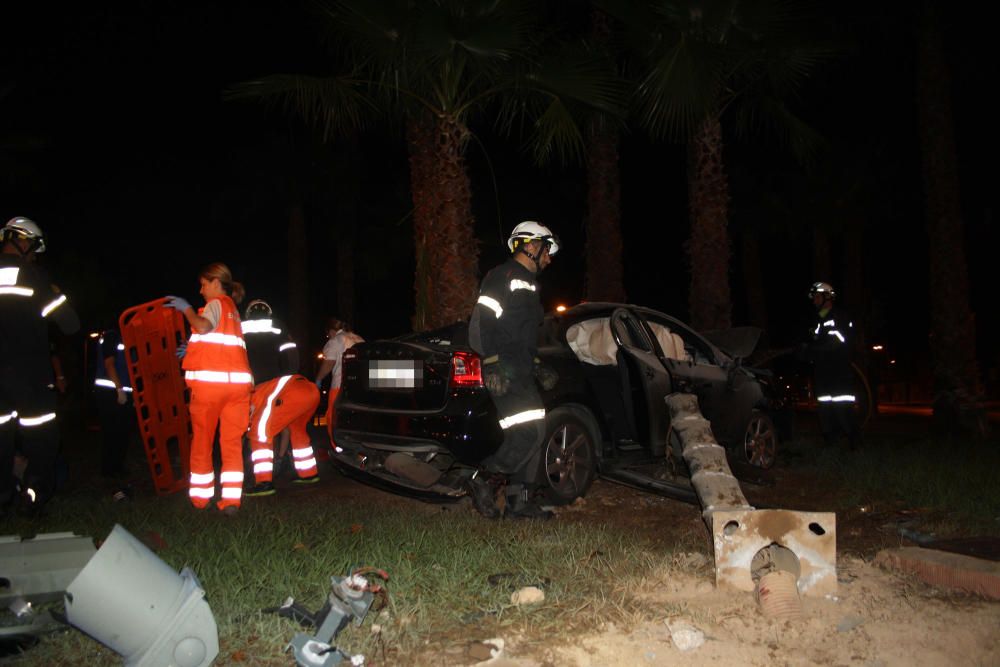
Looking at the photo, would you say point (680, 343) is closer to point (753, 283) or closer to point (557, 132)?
point (557, 132)

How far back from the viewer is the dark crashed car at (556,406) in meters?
5.51

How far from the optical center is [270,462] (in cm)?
677

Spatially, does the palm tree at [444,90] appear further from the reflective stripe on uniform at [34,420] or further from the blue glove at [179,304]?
the reflective stripe on uniform at [34,420]

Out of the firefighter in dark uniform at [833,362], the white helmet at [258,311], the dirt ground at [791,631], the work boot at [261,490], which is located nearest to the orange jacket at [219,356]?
the work boot at [261,490]

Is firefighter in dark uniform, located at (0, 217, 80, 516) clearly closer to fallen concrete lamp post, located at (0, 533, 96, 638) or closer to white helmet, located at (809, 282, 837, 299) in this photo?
fallen concrete lamp post, located at (0, 533, 96, 638)

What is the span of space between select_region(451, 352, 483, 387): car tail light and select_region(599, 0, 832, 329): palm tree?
14.9ft

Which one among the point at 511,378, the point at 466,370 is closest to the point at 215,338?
the point at 466,370

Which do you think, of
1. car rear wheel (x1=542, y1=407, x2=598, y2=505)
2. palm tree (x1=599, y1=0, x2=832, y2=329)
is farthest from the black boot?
palm tree (x1=599, y1=0, x2=832, y2=329)

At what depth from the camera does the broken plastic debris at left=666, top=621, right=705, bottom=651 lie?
3.26 metres

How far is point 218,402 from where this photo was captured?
589 cm

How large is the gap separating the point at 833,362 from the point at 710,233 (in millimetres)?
2351

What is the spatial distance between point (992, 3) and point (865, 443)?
6591 millimetres

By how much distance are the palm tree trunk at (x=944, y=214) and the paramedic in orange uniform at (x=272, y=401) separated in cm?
878

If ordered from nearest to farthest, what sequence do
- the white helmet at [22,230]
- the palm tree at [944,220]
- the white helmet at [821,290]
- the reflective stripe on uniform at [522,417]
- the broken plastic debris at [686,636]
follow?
1. the broken plastic debris at [686,636]
2. the reflective stripe on uniform at [522,417]
3. the white helmet at [22,230]
4. the white helmet at [821,290]
5. the palm tree at [944,220]
